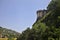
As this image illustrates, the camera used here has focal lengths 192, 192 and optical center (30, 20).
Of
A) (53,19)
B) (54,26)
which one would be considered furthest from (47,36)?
(53,19)

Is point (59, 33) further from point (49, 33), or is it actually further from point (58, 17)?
point (58, 17)

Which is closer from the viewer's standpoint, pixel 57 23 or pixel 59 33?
pixel 59 33

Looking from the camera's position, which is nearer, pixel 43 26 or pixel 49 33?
pixel 49 33

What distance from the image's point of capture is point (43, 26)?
906 inches

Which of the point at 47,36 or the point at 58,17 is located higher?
the point at 58,17

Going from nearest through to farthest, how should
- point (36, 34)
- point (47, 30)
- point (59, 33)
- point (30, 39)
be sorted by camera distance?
1. point (59, 33)
2. point (47, 30)
3. point (36, 34)
4. point (30, 39)

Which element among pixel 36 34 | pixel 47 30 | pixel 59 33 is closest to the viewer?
pixel 59 33

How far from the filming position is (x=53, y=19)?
79.0 feet

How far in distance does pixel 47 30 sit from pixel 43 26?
1.39m

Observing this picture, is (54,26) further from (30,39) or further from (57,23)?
(30,39)

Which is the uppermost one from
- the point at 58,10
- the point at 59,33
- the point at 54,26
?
the point at 58,10

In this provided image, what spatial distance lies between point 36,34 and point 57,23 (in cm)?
292

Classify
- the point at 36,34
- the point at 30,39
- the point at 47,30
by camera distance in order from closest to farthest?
the point at 47,30 → the point at 36,34 → the point at 30,39

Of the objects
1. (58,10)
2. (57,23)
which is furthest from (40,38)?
(58,10)
